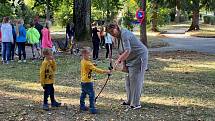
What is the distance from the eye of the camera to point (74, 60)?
1966 centimetres

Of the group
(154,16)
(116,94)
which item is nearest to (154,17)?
(154,16)

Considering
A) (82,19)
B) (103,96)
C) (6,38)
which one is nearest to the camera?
(103,96)

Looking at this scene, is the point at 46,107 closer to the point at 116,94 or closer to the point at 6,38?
the point at 116,94

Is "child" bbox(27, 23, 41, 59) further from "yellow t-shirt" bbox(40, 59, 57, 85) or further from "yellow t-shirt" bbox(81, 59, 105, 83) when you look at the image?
"yellow t-shirt" bbox(81, 59, 105, 83)

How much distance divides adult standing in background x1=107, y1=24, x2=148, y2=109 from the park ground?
16.6 inches

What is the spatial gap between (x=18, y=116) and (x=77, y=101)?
73.3 inches

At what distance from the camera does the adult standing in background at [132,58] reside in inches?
368

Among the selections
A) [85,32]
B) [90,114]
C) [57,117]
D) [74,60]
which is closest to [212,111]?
[90,114]

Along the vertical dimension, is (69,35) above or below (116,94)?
above

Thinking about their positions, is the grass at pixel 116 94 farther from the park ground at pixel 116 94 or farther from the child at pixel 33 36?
the child at pixel 33 36

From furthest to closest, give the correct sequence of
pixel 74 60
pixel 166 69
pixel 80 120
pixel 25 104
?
pixel 74 60 → pixel 166 69 → pixel 25 104 → pixel 80 120

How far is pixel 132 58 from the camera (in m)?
9.64

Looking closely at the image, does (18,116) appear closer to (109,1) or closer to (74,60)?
(74,60)

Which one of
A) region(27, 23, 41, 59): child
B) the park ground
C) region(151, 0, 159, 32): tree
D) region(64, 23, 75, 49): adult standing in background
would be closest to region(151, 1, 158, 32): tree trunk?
region(151, 0, 159, 32): tree
